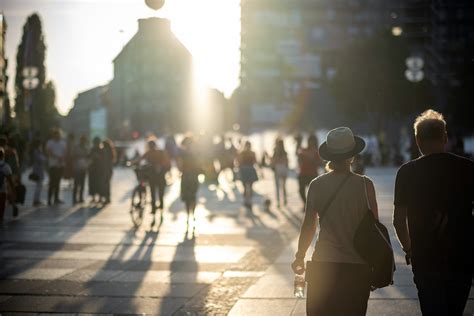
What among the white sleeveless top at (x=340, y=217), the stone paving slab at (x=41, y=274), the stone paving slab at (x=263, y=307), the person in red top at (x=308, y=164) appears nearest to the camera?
the white sleeveless top at (x=340, y=217)

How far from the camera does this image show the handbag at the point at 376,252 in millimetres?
5031

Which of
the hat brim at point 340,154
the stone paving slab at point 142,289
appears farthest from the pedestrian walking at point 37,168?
the hat brim at point 340,154

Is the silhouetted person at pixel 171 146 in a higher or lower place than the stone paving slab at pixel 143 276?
higher

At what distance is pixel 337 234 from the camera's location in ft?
16.9

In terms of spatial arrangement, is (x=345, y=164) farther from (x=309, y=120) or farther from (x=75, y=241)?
Answer: (x=309, y=120)

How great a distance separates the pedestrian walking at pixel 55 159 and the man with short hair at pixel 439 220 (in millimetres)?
16154

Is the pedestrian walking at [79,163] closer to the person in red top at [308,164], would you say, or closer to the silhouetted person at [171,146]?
the person in red top at [308,164]

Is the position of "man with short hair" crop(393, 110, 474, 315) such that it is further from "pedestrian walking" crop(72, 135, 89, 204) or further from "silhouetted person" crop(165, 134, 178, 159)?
"silhouetted person" crop(165, 134, 178, 159)

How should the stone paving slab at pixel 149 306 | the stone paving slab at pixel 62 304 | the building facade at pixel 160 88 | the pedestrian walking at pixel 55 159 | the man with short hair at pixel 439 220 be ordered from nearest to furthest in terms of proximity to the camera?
1. the man with short hair at pixel 439 220
2. the stone paving slab at pixel 149 306
3. the stone paving slab at pixel 62 304
4. the pedestrian walking at pixel 55 159
5. the building facade at pixel 160 88

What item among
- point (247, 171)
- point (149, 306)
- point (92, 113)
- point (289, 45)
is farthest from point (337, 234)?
point (289, 45)

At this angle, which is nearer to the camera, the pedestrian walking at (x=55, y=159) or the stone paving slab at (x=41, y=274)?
the stone paving slab at (x=41, y=274)

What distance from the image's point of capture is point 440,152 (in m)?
5.14

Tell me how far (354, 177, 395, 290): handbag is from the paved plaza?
2744mm

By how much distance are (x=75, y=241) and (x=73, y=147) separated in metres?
8.33
